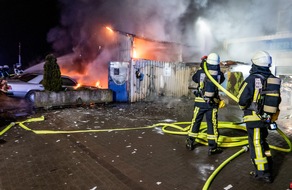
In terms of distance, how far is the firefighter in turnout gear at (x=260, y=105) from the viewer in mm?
3219

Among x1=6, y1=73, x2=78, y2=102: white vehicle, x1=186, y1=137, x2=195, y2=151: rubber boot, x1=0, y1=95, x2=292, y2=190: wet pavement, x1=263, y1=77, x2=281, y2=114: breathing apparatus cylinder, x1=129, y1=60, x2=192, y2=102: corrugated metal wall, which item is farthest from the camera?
x1=129, y1=60, x2=192, y2=102: corrugated metal wall

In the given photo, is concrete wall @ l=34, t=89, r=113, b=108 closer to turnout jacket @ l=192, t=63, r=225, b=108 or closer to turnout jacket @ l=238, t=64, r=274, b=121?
turnout jacket @ l=192, t=63, r=225, b=108

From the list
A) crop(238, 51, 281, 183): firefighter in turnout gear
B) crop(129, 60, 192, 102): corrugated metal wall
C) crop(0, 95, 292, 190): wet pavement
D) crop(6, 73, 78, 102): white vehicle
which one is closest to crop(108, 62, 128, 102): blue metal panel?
crop(129, 60, 192, 102): corrugated metal wall

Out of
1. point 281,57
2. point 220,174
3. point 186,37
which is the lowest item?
point 220,174

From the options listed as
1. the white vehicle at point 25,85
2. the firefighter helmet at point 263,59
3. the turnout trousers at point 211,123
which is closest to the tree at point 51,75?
the white vehicle at point 25,85

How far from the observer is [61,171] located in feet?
11.9

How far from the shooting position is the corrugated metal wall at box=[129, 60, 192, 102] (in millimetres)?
11305

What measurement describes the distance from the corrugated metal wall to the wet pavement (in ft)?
15.7

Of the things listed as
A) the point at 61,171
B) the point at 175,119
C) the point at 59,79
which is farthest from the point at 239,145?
the point at 59,79

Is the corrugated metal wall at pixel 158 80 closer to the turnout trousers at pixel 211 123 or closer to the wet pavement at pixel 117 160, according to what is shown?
the wet pavement at pixel 117 160

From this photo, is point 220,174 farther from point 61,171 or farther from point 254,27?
point 254,27

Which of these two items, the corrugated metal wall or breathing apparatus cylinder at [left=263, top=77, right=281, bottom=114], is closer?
breathing apparatus cylinder at [left=263, top=77, right=281, bottom=114]

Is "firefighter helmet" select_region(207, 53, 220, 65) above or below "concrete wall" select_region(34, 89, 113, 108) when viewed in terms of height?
above

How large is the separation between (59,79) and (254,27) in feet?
58.6
